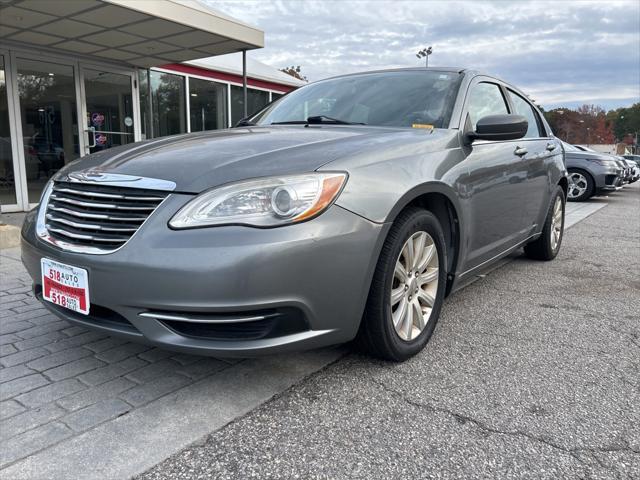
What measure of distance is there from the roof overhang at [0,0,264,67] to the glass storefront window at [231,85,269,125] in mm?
4012

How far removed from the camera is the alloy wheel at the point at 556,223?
4832 millimetres

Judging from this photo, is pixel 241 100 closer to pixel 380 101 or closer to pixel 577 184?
pixel 577 184

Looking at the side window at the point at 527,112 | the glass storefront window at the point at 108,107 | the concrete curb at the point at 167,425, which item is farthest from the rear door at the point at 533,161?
the glass storefront window at the point at 108,107

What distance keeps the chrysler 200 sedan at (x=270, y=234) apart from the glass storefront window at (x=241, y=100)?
33.1 feet

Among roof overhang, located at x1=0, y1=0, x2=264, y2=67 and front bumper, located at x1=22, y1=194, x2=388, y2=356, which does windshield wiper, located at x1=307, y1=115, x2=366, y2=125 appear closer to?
front bumper, located at x1=22, y1=194, x2=388, y2=356

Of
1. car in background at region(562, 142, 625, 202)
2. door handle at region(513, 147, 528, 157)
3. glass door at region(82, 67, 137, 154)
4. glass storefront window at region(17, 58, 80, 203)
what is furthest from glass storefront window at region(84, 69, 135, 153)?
car in background at region(562, 142, 625, 202)

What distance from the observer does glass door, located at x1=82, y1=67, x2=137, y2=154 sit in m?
8.62

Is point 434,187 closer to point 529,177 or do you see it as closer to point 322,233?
point 322,233

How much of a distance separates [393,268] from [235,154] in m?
0.86

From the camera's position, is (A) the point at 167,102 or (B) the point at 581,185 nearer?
(A) the point at 167,102

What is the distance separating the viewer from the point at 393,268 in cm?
231

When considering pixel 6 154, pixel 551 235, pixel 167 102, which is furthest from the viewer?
pixel 167 102

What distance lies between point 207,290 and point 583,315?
264cm

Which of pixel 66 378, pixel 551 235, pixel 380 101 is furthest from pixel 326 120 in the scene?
pixel 551 235
